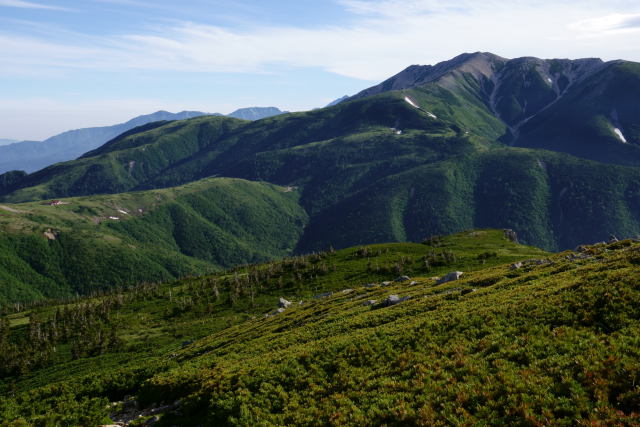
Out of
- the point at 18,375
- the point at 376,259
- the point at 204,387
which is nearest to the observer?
the point at 204,387

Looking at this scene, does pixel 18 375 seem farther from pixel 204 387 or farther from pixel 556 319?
pixel 556 319

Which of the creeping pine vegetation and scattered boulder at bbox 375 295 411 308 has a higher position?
the creeping pine vegetation

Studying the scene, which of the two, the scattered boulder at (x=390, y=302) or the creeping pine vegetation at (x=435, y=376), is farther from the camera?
the scattered boulder at (x=390, y=302)

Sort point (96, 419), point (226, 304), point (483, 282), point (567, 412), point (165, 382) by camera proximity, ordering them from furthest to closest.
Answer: point (226, 304) → point (483, 282) → point (165, 382) → point (96, 419) → point (567, 412)

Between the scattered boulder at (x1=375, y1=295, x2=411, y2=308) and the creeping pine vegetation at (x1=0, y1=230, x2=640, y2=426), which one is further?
the scattered boulder at (x1=375, y1=295, x2=411, y2=308)

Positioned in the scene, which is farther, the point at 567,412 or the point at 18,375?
the point at 18,375

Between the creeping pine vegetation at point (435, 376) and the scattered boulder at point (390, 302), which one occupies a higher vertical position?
the creeping pine vegetation at point (435, 376)

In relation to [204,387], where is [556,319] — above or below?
above

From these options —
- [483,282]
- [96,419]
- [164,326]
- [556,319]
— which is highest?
[556,319]

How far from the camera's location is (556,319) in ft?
86.7

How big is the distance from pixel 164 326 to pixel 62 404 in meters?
136

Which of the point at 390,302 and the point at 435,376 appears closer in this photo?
the point at 435,376

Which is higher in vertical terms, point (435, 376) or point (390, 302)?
→ point (435, 376)

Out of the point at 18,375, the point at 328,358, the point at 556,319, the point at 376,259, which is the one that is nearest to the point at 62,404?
the point at 328,358
